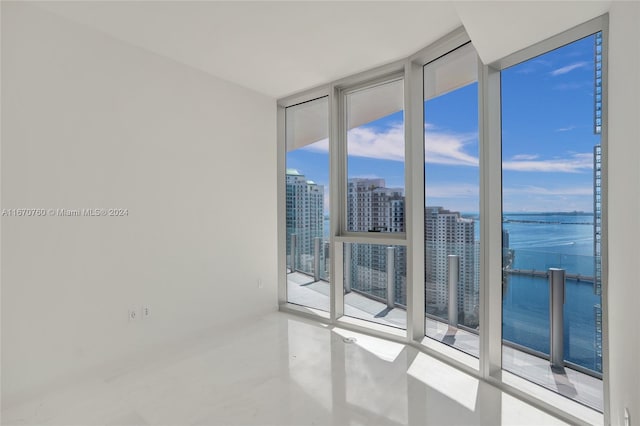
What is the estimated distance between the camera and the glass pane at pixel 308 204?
3.88 metres

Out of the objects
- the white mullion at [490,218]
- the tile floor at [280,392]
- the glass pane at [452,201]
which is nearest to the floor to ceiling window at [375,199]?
the glass pane at [452,201]

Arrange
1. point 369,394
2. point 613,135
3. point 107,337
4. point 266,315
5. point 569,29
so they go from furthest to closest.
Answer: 1. point 266,315
2. point 107,337
3. point 369,394
4. point 569,29
5. point 613,135

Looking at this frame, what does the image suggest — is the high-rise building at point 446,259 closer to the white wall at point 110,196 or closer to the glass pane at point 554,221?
the glass pane at point 554,221

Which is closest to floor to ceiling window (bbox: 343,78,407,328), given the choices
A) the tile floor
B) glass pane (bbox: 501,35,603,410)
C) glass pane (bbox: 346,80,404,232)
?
glass pane (bbox: 346,80,404,232)

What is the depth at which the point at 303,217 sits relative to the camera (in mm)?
4082

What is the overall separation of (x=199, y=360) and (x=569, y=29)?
349 centimetres

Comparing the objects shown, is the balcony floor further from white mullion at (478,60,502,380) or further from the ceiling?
the ceiling

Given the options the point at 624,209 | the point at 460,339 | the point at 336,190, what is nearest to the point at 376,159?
the point at 336,190

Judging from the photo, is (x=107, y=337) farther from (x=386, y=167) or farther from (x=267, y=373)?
(x=386, y=167)

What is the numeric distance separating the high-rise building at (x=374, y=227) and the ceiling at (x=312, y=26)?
49.2 inches

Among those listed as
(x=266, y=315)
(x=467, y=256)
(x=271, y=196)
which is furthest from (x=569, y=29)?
(x=266, y=315)

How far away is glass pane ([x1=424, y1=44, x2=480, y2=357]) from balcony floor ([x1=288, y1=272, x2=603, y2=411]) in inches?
0.5

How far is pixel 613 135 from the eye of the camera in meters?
1.62

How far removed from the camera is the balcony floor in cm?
204
